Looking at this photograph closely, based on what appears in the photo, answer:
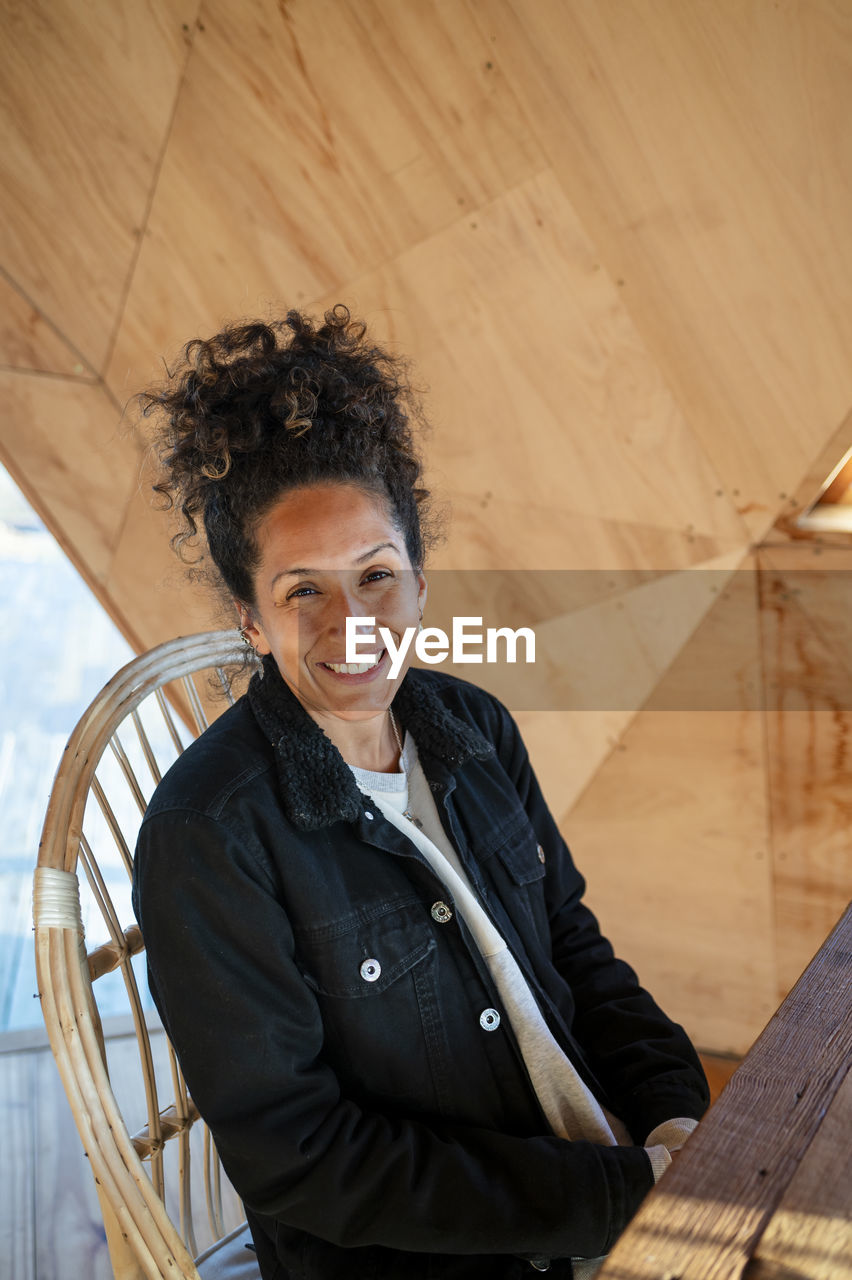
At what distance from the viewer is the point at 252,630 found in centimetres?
132

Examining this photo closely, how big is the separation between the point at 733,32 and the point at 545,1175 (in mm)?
1721

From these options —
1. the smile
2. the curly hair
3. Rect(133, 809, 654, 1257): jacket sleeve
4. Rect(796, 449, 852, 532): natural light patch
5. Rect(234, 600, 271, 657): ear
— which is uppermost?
Rect(796, 449, 852, 532): natural light patch

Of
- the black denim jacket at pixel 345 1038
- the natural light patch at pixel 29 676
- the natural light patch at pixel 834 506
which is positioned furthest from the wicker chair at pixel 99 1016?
the natural light patch at pixel 29 676

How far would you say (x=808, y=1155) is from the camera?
76 centimetres

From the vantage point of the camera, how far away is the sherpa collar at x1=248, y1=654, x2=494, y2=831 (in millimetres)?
1154

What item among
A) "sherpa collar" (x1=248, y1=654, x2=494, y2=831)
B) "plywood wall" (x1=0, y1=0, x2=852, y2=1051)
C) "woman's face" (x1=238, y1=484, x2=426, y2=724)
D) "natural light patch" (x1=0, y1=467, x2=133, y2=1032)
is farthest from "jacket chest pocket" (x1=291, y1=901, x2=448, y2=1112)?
"natural light patch" (x1=0, y1=467, x2=133, y2=1032)

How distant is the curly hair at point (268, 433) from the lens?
1235mm

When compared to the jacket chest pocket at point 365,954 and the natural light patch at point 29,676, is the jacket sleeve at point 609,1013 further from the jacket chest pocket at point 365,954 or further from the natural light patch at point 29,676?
the natural light patch at point 29,676

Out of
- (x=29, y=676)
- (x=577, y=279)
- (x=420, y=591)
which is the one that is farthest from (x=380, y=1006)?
(x=29, y=676)

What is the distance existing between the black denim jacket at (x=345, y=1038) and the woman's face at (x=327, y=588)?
0.15ft

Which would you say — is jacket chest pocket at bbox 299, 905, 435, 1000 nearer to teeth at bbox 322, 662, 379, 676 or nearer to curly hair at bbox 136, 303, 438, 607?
teeth at bbox 322, 662, 379, 676

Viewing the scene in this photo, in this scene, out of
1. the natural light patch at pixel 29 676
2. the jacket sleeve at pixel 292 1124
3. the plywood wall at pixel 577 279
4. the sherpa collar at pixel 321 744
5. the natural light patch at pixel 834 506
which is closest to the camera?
the jacket sleeve at pixel 292 1124

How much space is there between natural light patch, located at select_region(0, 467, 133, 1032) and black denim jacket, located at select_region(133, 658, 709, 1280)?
174cm

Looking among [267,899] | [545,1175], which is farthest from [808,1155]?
[267,899]
